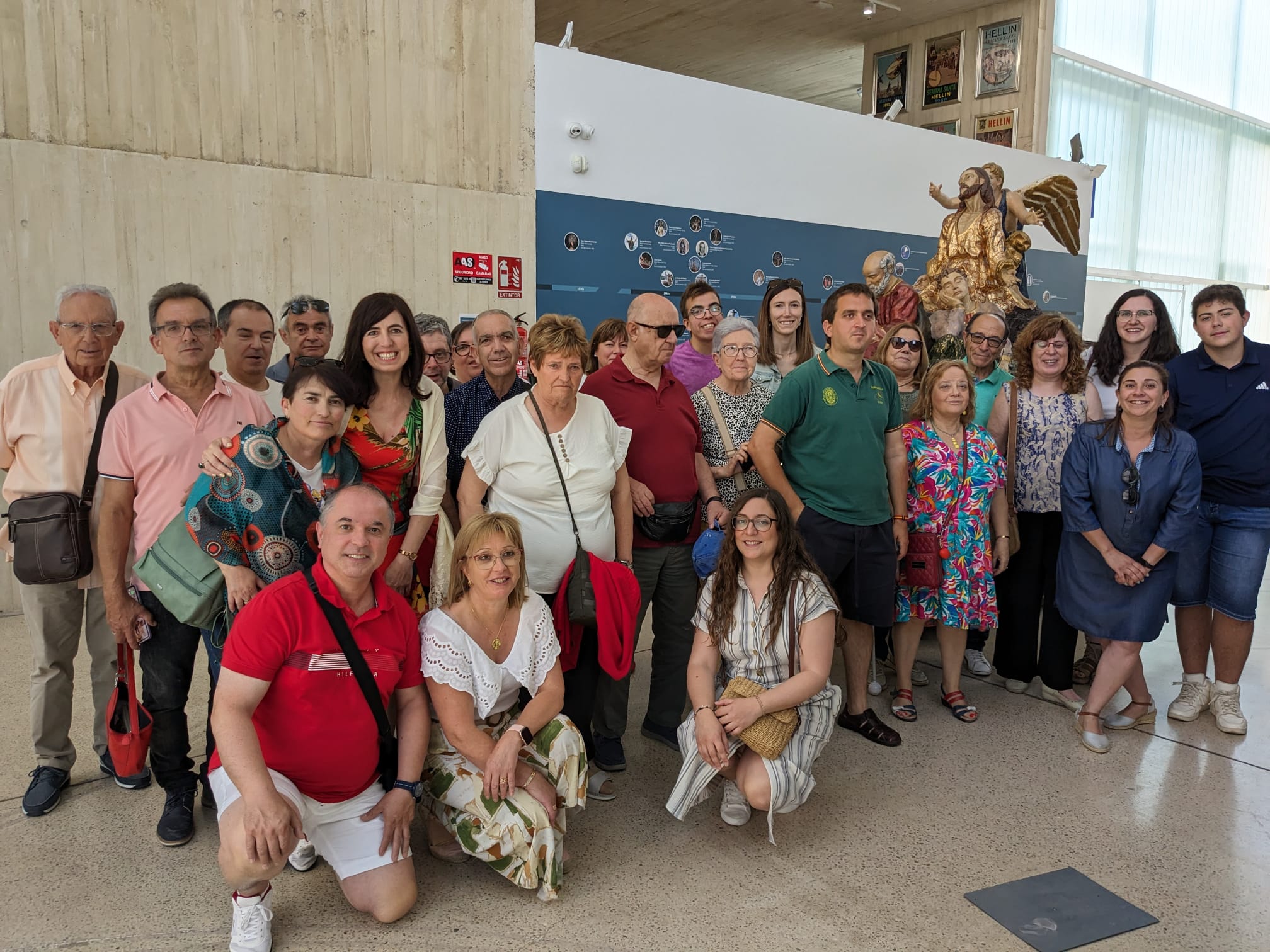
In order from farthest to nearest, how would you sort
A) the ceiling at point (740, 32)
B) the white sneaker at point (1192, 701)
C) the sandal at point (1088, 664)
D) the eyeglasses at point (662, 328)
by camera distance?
the ceiling at point (740, 32), the sandal at point (1088, 664), the white sneaker at point (1192, 701), the eyeglasses at point (662, 328)

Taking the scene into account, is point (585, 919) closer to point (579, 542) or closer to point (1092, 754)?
point (579, 542)

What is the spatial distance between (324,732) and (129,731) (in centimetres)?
84

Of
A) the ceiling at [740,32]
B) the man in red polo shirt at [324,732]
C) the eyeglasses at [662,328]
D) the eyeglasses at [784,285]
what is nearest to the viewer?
the man in red polo shirt at [324,732]

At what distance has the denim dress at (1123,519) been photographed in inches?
130

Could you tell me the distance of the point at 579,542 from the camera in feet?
9.23

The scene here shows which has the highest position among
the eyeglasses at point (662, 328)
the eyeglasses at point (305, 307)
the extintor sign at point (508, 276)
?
the extintor sign at point (508, 276)

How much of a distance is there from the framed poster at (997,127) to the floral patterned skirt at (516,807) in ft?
36.9

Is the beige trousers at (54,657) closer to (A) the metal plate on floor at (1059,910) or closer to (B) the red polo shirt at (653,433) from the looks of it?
(B) the red polo shirt at (653,433)

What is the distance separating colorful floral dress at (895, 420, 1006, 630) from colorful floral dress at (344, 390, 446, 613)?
1832 millimetres

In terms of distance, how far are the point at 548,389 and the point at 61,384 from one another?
152 centimetres

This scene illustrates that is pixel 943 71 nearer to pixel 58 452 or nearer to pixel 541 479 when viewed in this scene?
pixel 541 479

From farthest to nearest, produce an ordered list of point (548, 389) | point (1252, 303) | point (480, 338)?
point (1252, 303) < point (480, 338) < point (548, 389)

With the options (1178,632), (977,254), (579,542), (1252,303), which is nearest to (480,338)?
(579,542)

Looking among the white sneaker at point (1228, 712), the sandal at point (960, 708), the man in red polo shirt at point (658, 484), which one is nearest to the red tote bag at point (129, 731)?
the man in red polo shirt at point (658, 484)
